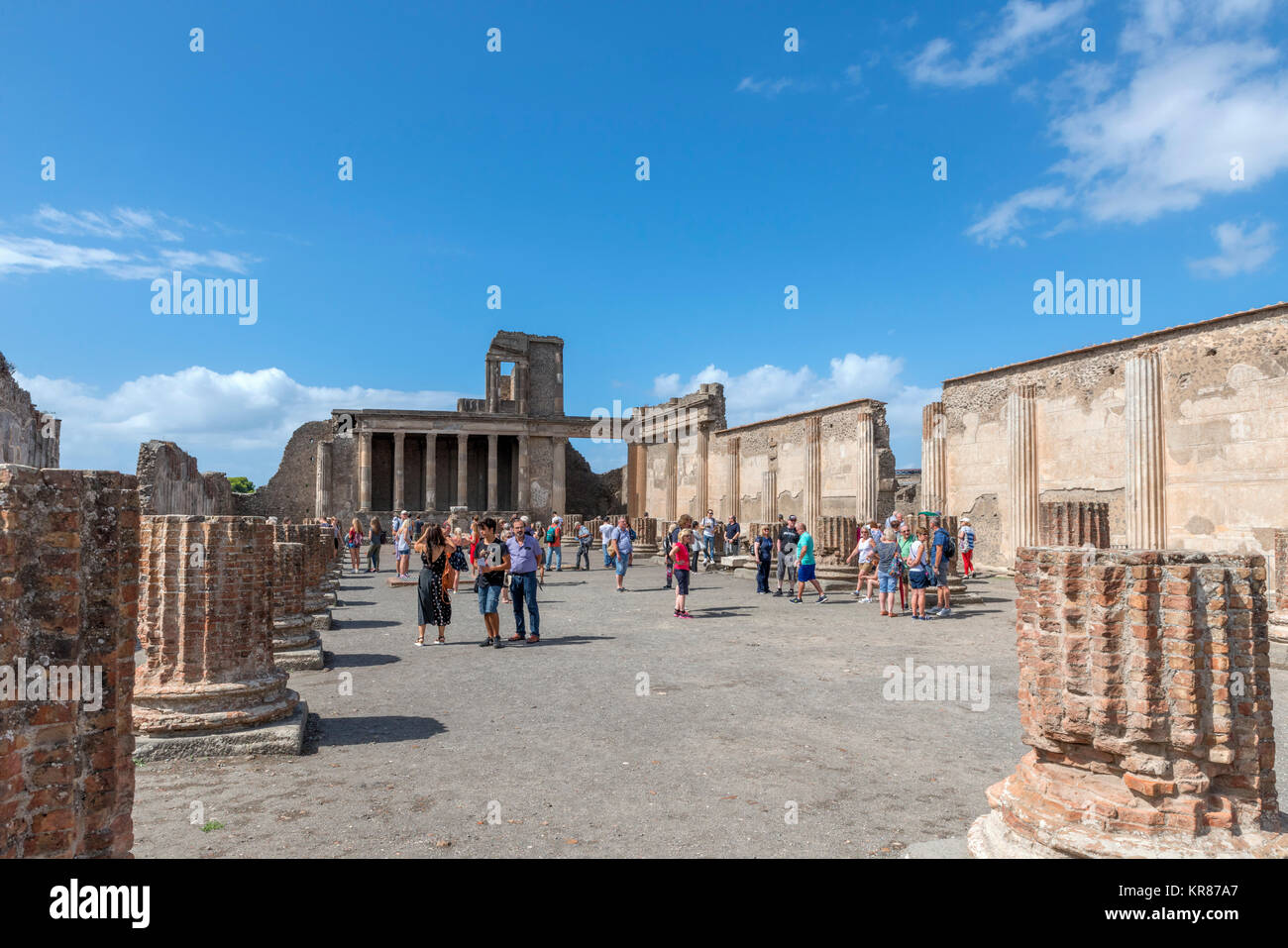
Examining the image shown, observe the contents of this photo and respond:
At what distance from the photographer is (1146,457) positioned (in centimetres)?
1548

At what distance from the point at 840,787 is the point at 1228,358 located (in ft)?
47.2

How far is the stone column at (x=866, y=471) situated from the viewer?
74.5 ft

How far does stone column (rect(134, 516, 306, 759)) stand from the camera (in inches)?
209

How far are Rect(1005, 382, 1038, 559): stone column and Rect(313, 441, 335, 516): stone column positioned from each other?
32277 mm

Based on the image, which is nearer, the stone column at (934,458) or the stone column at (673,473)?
the stone column at (934,458)

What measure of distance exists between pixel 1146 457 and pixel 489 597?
13.5m

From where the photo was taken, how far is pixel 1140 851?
317cm

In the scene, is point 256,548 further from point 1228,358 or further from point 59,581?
point 1228,358

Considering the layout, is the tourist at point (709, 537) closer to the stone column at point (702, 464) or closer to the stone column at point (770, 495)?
the stone column at point (770, 495)

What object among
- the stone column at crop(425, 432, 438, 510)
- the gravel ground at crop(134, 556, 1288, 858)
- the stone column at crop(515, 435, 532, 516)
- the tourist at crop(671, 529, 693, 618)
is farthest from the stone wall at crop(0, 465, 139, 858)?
the stone column at crop(515, 435, 532, 516)

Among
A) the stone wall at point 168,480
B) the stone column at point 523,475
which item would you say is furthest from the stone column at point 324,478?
the stone wall at point 168,480

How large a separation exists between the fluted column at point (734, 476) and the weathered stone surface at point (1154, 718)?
26135 millimetres

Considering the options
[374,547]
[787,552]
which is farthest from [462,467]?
[787,552]
